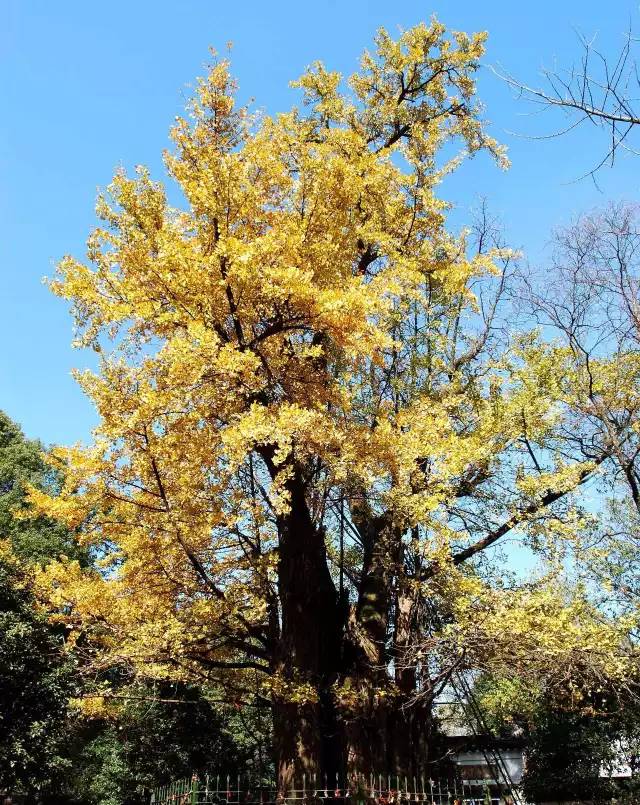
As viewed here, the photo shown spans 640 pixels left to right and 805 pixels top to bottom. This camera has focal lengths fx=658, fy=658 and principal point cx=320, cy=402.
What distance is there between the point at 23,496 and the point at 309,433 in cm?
1556

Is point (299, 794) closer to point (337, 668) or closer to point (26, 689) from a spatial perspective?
point (337, 668)

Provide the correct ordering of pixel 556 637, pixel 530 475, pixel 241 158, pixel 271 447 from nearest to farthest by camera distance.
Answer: pixel 556 637 → pixel 241 158 → pixel 271 447 → pixel 530 475

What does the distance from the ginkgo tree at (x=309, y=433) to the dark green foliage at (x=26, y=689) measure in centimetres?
441

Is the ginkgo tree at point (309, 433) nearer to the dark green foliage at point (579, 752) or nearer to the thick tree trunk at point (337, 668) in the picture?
the thick tree trunk at point (337, 668)

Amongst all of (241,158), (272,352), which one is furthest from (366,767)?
(241,158)

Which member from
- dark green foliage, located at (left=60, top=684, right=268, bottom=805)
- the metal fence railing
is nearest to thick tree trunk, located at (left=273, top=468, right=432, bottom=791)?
the metal fence railing

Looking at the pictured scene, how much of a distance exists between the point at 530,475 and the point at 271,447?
3.38m

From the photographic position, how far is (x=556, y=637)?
6.82 m

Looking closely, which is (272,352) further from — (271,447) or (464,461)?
(464,461)

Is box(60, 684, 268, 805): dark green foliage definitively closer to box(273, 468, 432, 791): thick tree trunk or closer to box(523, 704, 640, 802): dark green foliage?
box(523, 704, 640, 802): dark green foliage

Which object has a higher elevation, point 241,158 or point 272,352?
point 241,158

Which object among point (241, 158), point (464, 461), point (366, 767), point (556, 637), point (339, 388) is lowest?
point (366, 767)

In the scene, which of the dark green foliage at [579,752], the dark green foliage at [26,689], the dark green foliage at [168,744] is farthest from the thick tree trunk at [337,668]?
the dark green foliage at [168,744]

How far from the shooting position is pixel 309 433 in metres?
7.01
